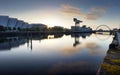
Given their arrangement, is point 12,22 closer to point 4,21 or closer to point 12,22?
point 12,22

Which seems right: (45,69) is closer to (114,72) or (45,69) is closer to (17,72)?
(17,72)

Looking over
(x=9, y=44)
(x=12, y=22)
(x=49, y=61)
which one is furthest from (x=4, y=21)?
(x=49, y=61)

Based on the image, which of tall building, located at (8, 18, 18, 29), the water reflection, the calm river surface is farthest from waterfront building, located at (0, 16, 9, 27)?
the calm river surface

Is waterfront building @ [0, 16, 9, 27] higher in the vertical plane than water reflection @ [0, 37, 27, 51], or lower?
higher

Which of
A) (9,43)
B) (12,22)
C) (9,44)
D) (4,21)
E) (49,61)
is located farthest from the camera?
(12,22)

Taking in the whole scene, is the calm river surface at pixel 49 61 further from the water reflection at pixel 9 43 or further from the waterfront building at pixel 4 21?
the waterfront building at pixel 4 21

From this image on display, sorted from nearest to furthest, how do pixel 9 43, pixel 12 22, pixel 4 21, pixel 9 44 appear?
pixel 9 44, pixel 9 43, pixel 4 21, pixel 12 22

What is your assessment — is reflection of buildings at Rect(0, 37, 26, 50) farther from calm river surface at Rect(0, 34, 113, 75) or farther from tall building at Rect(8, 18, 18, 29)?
tall building at Rect(8, 18, 18, 29)

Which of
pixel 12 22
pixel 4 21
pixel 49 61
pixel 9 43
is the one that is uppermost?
pixel 4 21

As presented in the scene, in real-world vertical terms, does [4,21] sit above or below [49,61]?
above

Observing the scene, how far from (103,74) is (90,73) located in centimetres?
489

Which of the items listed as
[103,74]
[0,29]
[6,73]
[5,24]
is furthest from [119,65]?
[5,24]

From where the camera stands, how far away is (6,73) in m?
17.3

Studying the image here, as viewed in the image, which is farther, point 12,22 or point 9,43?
point 12,22
